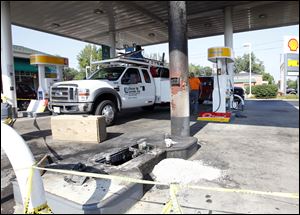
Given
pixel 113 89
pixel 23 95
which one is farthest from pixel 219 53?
pixel 23 95

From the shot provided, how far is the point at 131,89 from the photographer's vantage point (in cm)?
973

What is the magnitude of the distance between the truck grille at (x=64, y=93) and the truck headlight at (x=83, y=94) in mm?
163

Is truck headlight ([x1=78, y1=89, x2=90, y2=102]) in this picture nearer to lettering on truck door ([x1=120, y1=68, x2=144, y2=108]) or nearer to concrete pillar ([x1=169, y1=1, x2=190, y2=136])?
lettering on truck door ([x1=120, y1=68, x2=144, y2=108])

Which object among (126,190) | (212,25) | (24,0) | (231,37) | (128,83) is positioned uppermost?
(212,25)

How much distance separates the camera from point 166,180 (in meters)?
3.95

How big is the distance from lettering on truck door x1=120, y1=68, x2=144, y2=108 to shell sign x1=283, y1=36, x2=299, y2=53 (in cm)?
786

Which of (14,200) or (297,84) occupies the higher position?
(297,84)

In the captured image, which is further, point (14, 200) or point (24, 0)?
point (14, 200)

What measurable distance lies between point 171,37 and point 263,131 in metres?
3.93

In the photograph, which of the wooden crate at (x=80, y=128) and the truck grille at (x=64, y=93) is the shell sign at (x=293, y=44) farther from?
the truck grille at (x=64, y=93)

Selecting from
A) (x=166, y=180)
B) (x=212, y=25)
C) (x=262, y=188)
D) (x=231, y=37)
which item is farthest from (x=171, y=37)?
(x=212, y=25)

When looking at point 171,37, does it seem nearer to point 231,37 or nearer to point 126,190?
point 126,190

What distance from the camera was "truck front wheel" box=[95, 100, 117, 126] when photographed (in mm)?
8242

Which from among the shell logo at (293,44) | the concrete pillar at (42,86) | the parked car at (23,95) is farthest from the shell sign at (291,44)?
the parked car at (23,95)
